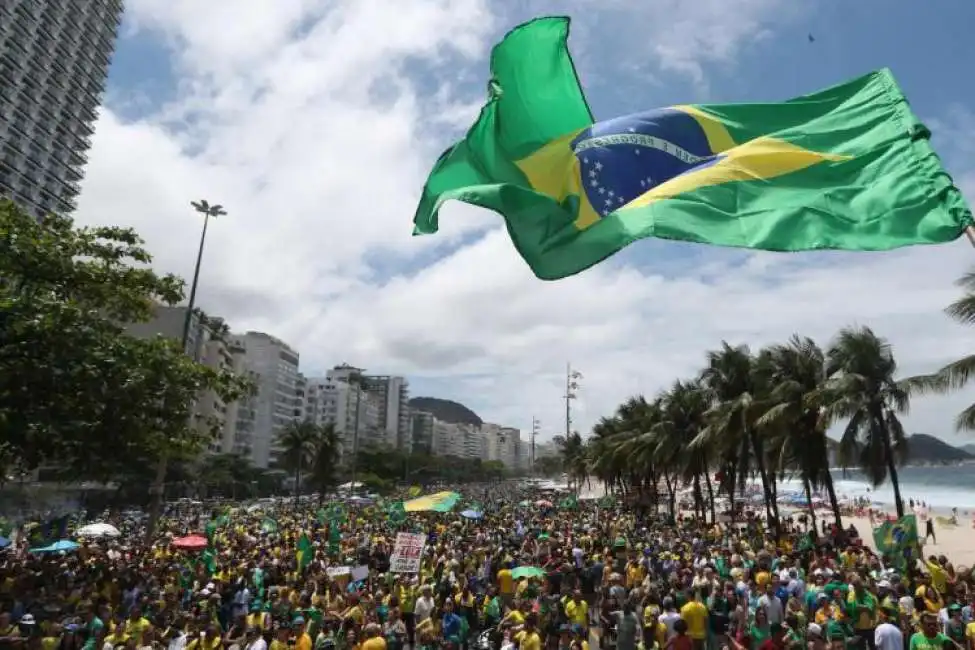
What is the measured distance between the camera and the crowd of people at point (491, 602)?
9867 millimetres

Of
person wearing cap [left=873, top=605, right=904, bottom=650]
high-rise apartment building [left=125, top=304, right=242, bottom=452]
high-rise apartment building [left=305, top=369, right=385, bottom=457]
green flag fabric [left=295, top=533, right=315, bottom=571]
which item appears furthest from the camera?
high-rise apartment building [left=305, top=369, right=385, bottom=457]

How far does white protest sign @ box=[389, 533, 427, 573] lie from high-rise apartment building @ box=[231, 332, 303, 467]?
350 feet

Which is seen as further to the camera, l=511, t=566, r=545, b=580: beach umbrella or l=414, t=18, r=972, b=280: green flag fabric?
l=511, t=566, r=545, b=580: beach umbrella

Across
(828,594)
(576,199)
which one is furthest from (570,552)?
(576,199)

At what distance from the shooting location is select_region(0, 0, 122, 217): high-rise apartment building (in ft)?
299

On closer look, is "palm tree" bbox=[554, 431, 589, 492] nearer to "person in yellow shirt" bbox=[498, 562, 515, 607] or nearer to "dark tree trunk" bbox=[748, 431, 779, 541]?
"dark tree trunk" bbox=[748, 431, 779, 541]

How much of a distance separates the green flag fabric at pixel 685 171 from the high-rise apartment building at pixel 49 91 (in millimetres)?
97107

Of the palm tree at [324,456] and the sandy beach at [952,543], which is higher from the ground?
the palm tree at [324,456]

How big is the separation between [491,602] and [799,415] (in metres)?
16.8

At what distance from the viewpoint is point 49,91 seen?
9919cm

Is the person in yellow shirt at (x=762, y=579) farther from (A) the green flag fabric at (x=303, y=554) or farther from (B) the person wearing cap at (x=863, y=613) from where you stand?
(A) the green flag fabric at (x=303, y=554)

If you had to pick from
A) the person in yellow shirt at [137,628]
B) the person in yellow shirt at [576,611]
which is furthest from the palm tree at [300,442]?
the person in yellow shirt at [576,611]

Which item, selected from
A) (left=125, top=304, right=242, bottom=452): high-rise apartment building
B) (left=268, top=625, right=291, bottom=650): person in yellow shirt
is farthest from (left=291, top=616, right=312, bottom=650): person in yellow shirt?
(left=125, top=304, right=242, bottom=452): high-rise apartment building

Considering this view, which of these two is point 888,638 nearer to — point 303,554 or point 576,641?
point 576,641
